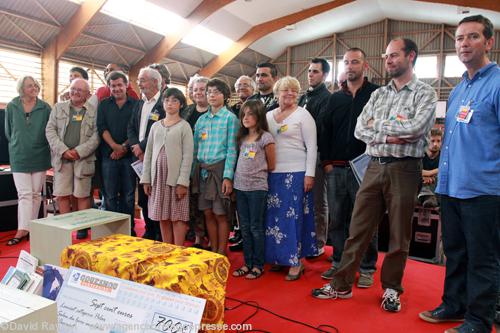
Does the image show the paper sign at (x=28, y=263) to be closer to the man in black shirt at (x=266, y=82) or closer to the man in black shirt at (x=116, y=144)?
the man in black shirt at (x=116, y=144)

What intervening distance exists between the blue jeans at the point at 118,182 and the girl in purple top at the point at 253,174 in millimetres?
1095

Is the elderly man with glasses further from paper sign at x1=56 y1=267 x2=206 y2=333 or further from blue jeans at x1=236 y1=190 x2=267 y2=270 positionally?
paper sign at x1=56 y1=267 x2=206 y2=333

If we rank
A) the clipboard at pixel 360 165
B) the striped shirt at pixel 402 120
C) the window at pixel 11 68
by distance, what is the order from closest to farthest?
the striped shirt at pixel 402 120
the clipboard at pixel 360 165
the window at pixel 11 68

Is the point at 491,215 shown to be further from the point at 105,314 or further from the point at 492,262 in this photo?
the point at 105,314

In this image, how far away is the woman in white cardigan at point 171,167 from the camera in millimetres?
2635

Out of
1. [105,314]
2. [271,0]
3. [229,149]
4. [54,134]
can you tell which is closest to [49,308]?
[105,314]

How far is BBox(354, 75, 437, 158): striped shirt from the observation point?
1920 mm

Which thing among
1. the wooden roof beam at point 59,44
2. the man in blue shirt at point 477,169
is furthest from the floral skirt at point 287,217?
the wooden roof beam at point 59,44

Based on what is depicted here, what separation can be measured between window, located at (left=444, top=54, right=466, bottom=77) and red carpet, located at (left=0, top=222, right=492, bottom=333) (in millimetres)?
11212

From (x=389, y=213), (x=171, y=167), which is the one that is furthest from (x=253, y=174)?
(x=389, y=213)

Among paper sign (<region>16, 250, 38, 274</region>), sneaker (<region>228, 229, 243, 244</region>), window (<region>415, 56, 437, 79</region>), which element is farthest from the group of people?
window (<region>415, 56, 437, 79</region>)

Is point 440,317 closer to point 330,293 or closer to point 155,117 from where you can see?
point 330,293

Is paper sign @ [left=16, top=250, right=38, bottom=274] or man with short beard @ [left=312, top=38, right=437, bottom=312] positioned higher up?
man with short beard @ [left=312, top=38, right=437, bottom=312]

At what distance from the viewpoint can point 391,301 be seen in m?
2.12
